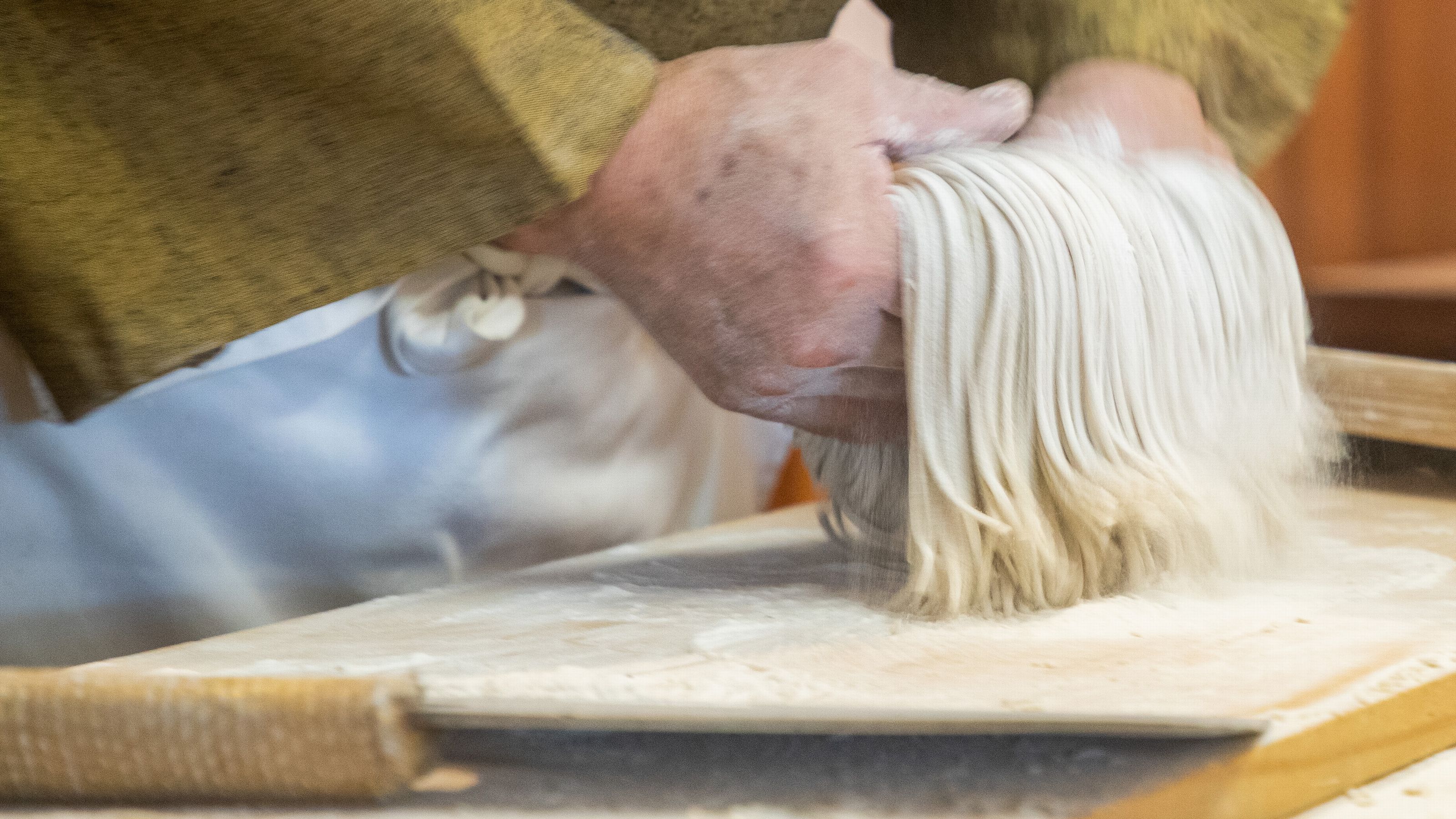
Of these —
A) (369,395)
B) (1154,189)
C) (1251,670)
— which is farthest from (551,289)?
(1251,670)

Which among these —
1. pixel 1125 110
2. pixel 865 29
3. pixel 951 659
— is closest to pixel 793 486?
pixel 865 29

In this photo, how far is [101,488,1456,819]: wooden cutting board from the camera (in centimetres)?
32

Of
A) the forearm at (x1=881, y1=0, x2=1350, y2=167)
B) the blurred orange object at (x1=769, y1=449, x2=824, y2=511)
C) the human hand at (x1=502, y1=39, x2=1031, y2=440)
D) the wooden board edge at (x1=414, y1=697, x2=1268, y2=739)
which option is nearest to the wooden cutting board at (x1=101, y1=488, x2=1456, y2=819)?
the wooden board edge at (x1=414, y1=697, x2=1268, y2=739)

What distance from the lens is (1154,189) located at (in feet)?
1.64

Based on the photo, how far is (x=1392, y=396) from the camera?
69 cm

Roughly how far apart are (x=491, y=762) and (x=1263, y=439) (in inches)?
14.0

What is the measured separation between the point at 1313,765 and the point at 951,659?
0.12m

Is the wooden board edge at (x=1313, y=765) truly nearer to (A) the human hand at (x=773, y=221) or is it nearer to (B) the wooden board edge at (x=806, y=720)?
(B) the wooden board edge at (x=806, y=720)

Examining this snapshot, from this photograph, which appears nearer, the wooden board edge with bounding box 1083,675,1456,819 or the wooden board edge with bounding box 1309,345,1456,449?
the wooden board edge with bounding box 1083,675,1456,819

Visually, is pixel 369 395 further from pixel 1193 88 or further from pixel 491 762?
pixel 1193 88

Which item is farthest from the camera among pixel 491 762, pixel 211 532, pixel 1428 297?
pixel 1428 297

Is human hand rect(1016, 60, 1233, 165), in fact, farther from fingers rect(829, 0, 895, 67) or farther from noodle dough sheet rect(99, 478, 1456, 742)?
fingers rect(829, 0, 895, 67)

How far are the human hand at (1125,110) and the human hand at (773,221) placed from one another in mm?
64

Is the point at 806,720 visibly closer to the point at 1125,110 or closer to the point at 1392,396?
the point at 1125,110
